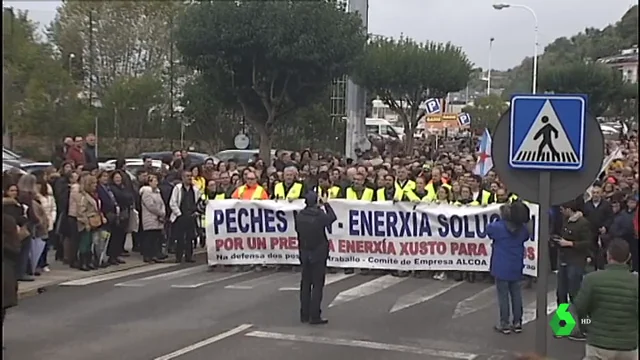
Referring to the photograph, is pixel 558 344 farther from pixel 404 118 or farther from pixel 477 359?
pixel 404 118

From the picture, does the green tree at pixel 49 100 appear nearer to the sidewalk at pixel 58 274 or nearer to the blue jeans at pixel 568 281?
the sidewalk at pixel 58 274

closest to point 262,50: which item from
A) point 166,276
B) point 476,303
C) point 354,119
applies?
point 166,276

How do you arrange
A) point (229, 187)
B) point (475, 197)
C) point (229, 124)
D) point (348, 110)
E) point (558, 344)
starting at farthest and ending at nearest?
point (348, 110) → point (229, 124) → point (229, 187) → point (475, 197) → point (558, 344)

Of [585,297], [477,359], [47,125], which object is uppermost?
[47,125]

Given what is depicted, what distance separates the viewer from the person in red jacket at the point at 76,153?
689 inches

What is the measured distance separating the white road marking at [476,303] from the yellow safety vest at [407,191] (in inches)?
89.2

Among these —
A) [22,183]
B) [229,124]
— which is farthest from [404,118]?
[22,183]

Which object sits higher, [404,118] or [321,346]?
[404,118]

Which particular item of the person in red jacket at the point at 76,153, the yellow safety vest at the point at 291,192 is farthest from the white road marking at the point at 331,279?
the person in red jacket at the point at 76,153

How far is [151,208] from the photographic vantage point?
54.3ft

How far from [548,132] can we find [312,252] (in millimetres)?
4739

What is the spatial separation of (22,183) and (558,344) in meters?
7.49

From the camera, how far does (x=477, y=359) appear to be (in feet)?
33.0

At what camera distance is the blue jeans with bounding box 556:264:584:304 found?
1096 centimetres
